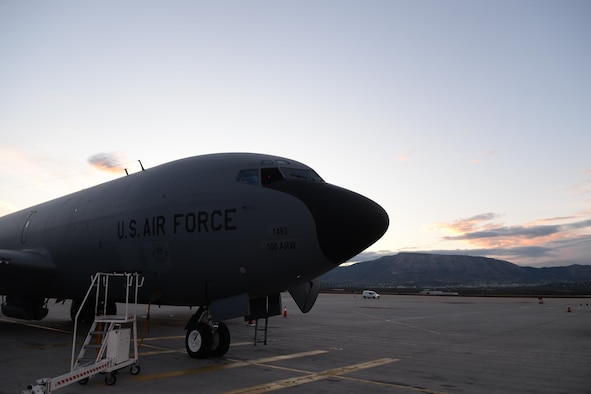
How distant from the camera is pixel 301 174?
1154 centimetres

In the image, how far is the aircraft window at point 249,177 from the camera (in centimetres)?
1099

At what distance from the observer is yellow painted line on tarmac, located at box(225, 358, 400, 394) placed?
27.5ft

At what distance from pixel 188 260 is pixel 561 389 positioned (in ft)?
28.3

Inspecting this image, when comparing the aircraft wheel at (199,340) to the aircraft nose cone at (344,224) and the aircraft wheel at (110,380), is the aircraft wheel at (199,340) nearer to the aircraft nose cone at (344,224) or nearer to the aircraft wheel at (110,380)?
the aircraft wheel at (110,380)

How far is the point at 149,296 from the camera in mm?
12469

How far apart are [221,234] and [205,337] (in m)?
2.71

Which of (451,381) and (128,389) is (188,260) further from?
(451,381)

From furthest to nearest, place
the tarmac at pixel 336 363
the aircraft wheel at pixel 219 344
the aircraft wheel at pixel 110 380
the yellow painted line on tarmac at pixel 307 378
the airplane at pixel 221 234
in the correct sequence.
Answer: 1. the aircraft wheel at pixel 219 344
2. the airplane at pixel 221 234
3. the aircraft wheel at pixel 110 380
4. the tarmac at pixel 336 363
5. the yellow painted line on tarmac at pixel 307 378

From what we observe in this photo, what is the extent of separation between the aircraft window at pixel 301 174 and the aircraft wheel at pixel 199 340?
4417 millimetres

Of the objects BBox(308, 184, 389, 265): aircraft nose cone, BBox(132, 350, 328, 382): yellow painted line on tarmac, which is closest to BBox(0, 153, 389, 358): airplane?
BBox(308, 184, 389, 265): aircraft nose cone

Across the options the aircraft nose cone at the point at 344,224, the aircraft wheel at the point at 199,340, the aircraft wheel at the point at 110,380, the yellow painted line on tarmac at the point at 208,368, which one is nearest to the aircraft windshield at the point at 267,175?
the aircraft nose cone at the point at 344,224

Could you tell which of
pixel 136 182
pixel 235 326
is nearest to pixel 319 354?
pixel 136 182

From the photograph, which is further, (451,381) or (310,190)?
(310,190)

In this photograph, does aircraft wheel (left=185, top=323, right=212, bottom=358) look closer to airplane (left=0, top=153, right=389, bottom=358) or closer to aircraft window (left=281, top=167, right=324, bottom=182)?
airplane (left=0, top=153, right=389, bottom=358)
